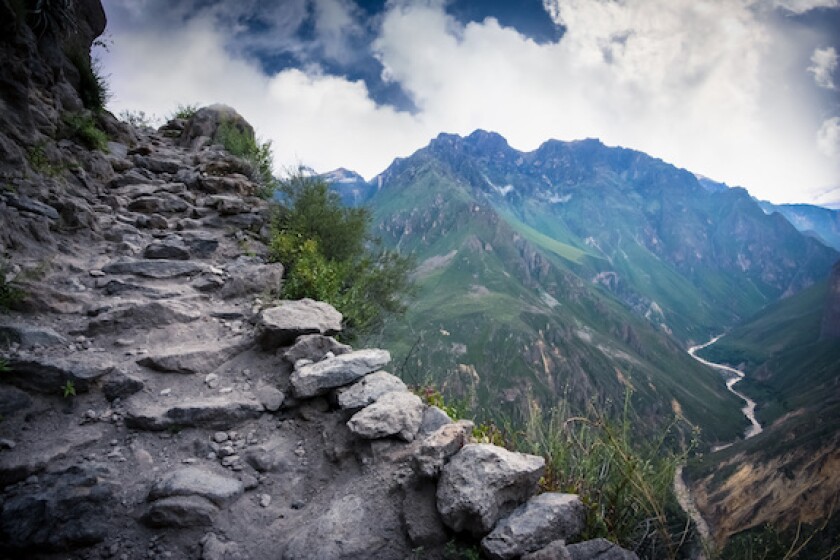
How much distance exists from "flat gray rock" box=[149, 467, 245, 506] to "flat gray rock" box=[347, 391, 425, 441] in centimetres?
143

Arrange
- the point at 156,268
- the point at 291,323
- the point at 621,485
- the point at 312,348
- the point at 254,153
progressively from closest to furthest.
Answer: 1. the point at 621,485
2. the point at 312,348
3. the point at 291,323
4. the point at 156,268
5. the point at 254,153


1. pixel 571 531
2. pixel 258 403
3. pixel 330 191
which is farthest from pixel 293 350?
pixel 330 191

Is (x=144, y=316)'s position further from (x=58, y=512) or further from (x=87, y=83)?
(x=87, y=83)

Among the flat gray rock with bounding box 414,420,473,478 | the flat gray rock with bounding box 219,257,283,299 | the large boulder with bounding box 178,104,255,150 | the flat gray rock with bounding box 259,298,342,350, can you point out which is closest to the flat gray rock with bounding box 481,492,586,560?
the flat gray rock with bounding box 414,420,473,478

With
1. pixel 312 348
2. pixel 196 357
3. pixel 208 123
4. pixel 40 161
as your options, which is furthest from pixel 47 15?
pixel 312 348

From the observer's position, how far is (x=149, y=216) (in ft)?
33.3

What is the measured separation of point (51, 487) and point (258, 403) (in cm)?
217

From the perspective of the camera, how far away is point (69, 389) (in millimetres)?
4668

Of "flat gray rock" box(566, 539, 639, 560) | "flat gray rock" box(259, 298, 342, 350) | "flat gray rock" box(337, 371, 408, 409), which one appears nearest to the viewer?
"flat gray rock" box(566, 539, 639, 560)

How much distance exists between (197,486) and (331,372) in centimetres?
202

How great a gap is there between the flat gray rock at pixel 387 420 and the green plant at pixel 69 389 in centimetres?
344

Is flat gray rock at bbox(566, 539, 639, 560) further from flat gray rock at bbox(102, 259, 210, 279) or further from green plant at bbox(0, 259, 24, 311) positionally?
flat gray rock at bbox(102, 259, 210, 279)

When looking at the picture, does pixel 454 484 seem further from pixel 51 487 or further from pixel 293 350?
pixel 51 487

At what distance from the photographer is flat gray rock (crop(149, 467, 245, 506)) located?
3910 millimetres
